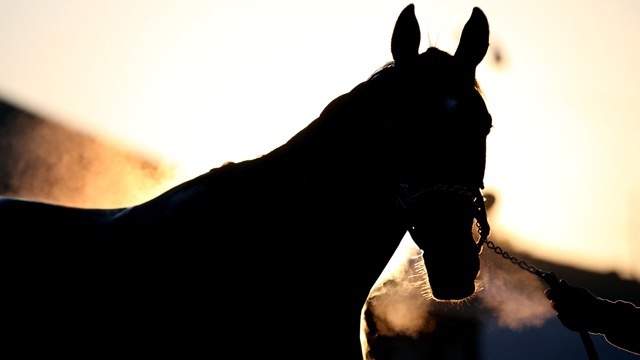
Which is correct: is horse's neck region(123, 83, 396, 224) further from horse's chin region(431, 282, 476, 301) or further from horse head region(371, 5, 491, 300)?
horse's chin region(431, 282, 476, 301)

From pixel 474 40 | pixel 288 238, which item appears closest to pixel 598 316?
pixel 474 40

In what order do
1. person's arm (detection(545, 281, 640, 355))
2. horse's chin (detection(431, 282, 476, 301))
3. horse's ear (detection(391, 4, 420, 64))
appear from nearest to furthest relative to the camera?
horse's ear (detection(391, 4, 420, 64)) < horse's chin (detection(431, 282, 476, 301)) < person's arm (detection(545, 281, 640, 355))

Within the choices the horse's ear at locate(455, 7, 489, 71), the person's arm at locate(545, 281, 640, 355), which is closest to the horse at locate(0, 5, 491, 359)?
the horse's ear at locate(455, 7, 489, 71)

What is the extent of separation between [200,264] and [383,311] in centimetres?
2211

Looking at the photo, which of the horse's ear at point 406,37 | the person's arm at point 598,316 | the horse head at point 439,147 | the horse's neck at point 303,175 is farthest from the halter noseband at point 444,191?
the person's arm at point 598,316

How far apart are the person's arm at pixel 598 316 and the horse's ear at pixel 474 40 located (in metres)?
1.45

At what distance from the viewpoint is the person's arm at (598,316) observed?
2561mm

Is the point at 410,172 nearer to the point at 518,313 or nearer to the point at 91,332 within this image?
the point at 91,332

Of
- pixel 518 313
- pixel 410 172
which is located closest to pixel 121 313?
pixel 410 172

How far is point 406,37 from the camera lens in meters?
2.12

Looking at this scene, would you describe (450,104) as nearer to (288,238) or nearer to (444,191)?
(444,191)

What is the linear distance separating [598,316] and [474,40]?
175 cm

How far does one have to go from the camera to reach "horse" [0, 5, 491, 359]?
192cm

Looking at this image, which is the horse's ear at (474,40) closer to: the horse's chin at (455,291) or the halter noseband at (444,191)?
the halter noseband at (444,191)
